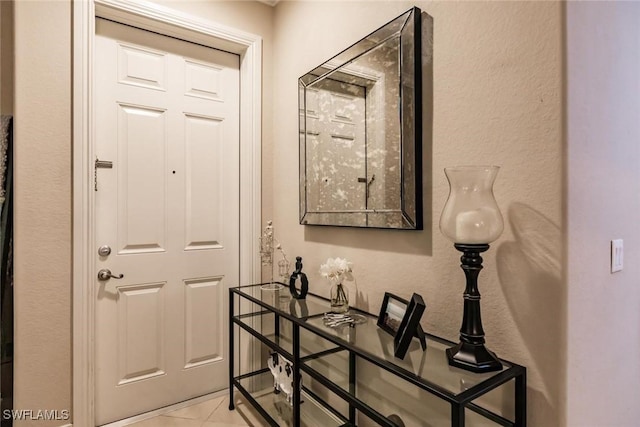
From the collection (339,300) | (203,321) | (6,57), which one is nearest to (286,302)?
(339,300)

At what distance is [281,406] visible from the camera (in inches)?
79.5

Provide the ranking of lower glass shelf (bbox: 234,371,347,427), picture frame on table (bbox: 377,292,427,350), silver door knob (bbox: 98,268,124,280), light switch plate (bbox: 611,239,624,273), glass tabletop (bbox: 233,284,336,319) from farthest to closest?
silver door knob (bbox: 98,268,124,280), lower glass shelf (bbox: 234,371,347,427), glass tabletop (bbox: 233,284,336,319), picture frame on table (bbox: 377,292,427,350), light switch plate (bbox: 611,239,624,273)

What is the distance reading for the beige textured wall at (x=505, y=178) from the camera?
3.42ft

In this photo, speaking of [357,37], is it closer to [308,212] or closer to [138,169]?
[308,212]

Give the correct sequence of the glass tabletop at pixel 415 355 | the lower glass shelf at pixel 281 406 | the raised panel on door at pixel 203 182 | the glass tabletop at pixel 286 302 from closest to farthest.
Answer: the glass tabletop at pixel 415 355 → the glass tabletop at pixel 286 302 → the lower glass shelf at pixel 281 406 → the raised panel on door at pixel 203 182

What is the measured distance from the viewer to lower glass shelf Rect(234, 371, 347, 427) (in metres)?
1.85

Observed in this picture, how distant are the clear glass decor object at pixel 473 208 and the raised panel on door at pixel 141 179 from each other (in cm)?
175

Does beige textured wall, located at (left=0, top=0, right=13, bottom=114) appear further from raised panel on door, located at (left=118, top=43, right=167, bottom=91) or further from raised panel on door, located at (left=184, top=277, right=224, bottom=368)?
raised panel on door, located at (left=184, top=277, right=224, bottom=368)

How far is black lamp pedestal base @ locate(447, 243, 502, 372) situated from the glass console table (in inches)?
1.3

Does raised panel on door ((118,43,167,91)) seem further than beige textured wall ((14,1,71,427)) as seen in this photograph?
Yes

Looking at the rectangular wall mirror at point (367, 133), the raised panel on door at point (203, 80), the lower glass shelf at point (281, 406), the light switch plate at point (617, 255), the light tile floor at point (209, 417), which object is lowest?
the light tile floor at point (209, 417)

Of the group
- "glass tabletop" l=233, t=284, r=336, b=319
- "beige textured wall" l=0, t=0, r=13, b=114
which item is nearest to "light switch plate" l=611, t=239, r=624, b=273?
"glass tabletop" l=233, t=284, r=336, b=319

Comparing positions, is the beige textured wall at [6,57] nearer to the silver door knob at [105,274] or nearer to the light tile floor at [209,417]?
the silver door knob at [105,274]

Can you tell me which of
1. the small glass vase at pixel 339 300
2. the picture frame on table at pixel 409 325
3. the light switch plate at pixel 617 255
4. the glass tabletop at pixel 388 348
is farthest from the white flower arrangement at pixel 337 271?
the light switch plate at pixel 617 255
